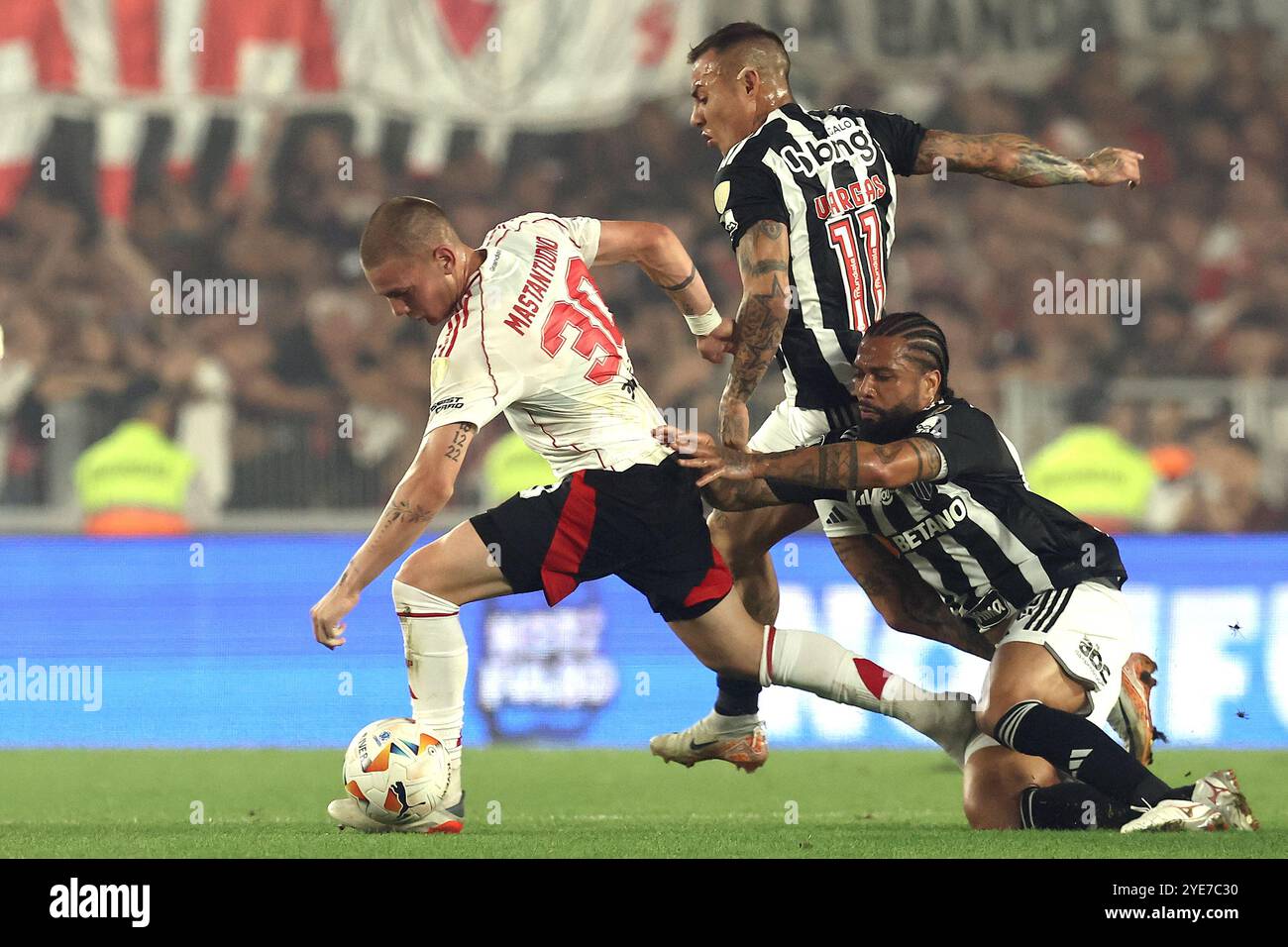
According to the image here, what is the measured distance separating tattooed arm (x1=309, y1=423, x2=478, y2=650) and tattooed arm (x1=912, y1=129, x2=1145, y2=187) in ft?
6.35

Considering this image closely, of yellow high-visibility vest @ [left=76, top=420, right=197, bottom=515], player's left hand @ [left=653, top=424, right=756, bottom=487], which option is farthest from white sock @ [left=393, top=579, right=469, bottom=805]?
yellow high-visibility vest @ [left=76, top=420, right=197, bottom=515]

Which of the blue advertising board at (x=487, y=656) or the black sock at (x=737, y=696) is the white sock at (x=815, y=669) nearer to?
the black sock at (x=737, y=696)

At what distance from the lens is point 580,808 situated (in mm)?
6184

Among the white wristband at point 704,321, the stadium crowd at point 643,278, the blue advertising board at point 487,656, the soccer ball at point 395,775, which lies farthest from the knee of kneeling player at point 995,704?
the stadium crowd at point 643,278

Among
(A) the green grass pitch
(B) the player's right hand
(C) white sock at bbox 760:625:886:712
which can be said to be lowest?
(A) the green grass pitch

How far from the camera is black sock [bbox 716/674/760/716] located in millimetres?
5770

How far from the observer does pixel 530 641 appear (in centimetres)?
817

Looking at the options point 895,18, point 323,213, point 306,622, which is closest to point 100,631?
point 306,622

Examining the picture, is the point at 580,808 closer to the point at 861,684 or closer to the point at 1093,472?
the point at 861,684

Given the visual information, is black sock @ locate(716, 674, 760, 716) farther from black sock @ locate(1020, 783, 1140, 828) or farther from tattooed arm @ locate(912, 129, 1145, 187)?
tattooed arm @ locate(912, 129, 1145, 187)

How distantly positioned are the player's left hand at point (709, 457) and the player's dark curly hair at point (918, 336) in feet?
1.88

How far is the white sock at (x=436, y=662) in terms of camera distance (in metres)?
5.12

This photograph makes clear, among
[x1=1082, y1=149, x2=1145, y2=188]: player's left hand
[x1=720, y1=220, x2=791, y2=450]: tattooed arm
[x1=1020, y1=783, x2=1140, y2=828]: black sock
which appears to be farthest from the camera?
[x1=1082, y1=149, x2=1145, y2=188]: player's left hand

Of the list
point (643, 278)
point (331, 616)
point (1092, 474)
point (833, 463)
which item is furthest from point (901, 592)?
point (643, 278)
